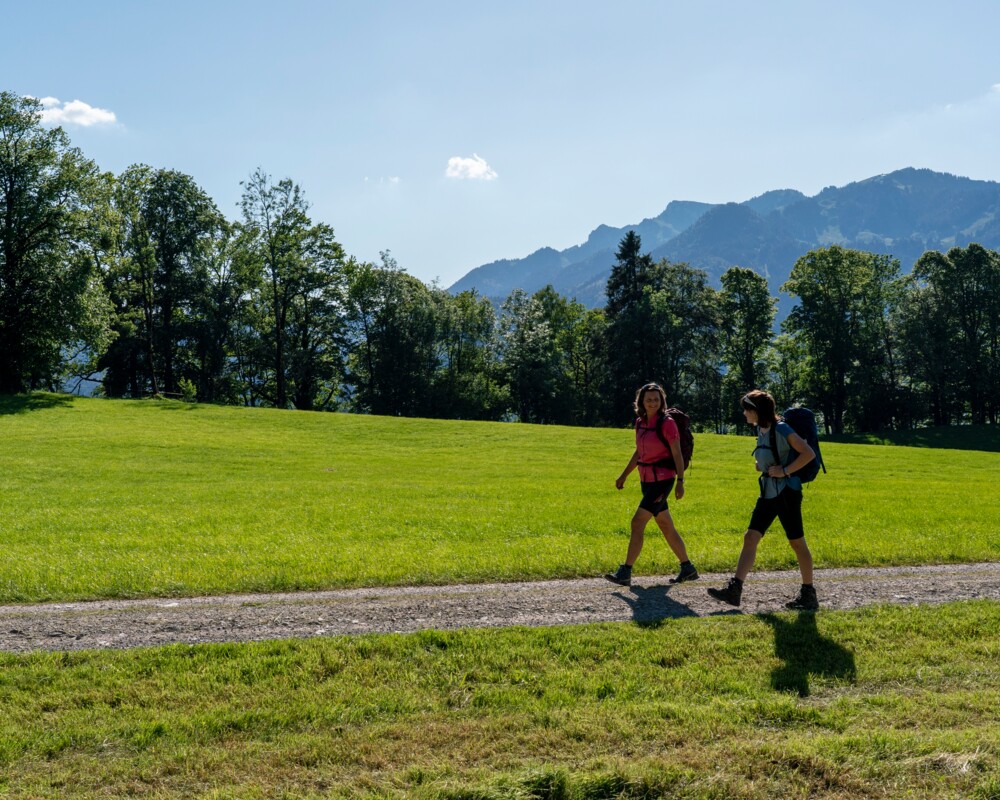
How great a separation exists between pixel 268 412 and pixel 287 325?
24.0 meters

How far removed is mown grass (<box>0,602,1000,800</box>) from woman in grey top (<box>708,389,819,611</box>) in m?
0.95

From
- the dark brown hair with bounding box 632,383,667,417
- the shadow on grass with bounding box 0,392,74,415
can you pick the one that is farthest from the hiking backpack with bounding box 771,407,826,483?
the shadow on grass with bounding box 0,392,74,415

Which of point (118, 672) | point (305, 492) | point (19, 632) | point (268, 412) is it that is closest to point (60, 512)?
point (305, 492)

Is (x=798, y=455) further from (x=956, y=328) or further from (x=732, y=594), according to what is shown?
(x=956, y=328)

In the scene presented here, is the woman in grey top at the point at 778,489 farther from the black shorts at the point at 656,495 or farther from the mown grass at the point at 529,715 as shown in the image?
the black shorts at the point at 656,495

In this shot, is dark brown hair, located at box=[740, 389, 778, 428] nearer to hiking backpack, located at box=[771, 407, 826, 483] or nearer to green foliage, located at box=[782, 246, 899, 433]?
hiking backpack, located at box=[771, 407, 826, 483]

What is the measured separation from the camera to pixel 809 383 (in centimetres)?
7619

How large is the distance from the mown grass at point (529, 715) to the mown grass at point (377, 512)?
3800 mm

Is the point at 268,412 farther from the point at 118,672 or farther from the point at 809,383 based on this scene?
the point at 809,383

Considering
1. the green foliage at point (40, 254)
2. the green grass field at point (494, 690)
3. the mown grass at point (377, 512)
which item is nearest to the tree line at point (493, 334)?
the green foliage at point (40, 254)

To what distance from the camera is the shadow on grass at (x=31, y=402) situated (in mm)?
42000

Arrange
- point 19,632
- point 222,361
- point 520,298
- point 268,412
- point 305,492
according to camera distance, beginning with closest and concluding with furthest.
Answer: point 19,632
point 305,492
point 268,412
point 222,361
point 520,298

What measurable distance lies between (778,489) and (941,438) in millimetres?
60305

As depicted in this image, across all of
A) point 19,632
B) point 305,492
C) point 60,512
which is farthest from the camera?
point 305,492
